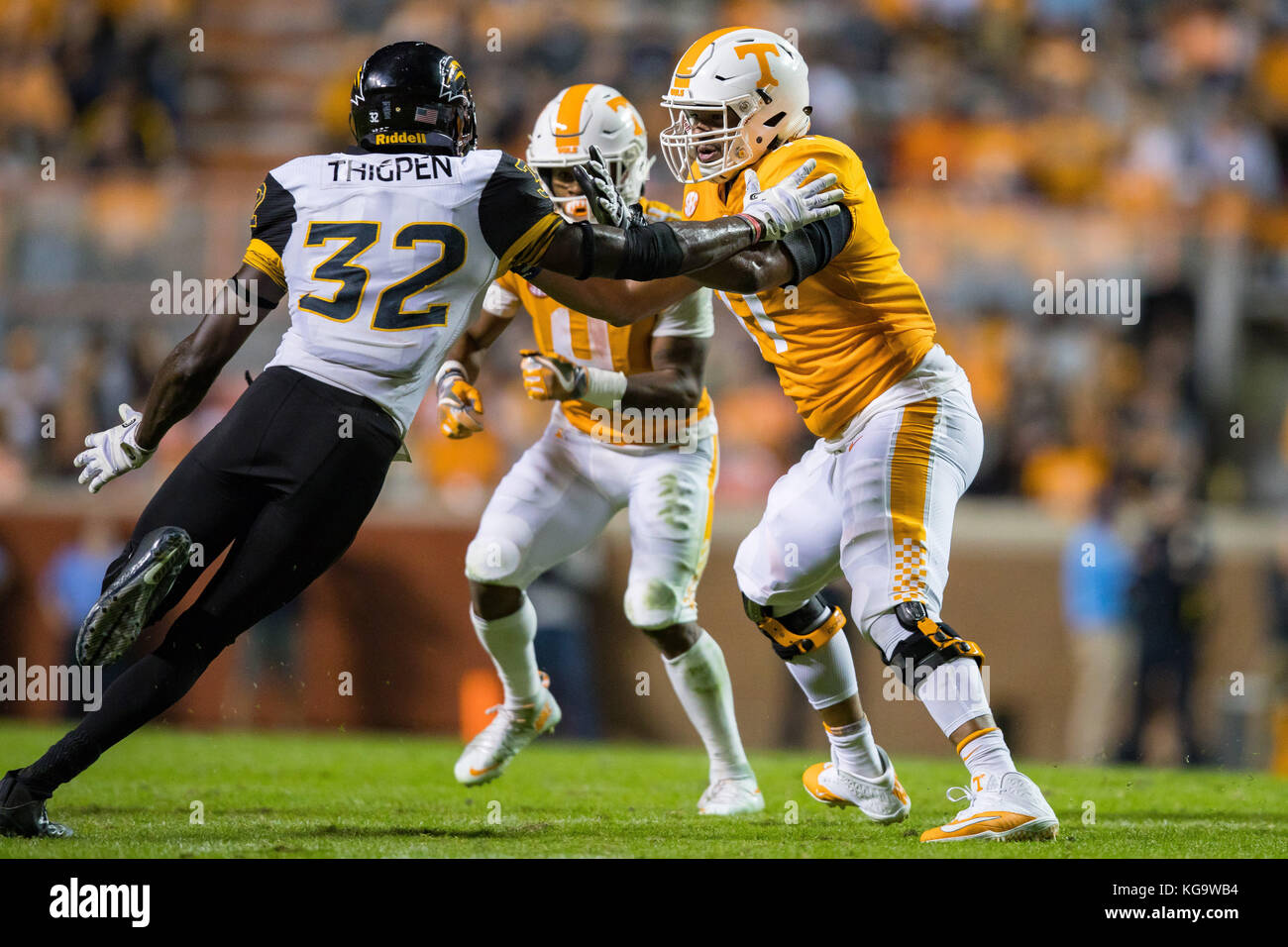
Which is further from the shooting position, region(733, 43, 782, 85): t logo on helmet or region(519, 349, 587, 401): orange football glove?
region(519, 349, 587, 401): orange football glove

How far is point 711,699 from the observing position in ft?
20.6

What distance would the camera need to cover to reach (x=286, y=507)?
4887 millimetres

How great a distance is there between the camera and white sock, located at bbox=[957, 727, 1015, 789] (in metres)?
5.09

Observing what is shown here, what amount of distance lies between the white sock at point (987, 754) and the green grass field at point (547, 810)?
0.24m

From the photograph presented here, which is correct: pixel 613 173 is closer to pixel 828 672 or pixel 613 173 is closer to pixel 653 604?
pixel 653 604

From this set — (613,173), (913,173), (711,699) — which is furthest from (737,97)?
(913,173)

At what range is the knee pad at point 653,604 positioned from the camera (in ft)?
20.2

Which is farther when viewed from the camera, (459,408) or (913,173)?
(913,173)

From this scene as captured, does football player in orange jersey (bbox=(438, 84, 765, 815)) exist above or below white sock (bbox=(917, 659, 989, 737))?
above

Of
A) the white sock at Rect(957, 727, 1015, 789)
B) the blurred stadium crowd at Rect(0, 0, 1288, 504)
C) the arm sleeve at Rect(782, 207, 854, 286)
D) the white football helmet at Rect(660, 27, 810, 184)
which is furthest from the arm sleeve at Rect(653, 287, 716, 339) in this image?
the blurred stadium crowd at Rect(0, 0, 1288, 504)

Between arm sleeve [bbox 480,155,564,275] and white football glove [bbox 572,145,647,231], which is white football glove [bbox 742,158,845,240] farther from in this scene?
arm sleeve [bbox 480,155,564,275]

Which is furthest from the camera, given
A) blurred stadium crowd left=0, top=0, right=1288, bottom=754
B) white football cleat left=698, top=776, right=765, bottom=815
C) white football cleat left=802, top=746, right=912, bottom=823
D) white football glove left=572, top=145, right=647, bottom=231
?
blurred stadium crowd left=0, top=0, right=1288, bottom=754

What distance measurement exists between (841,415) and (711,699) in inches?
55.2

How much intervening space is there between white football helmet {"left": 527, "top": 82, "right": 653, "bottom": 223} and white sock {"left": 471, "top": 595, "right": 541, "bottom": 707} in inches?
65.5
